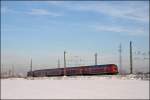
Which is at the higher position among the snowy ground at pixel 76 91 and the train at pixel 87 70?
the snowy ground at pixel 76 91

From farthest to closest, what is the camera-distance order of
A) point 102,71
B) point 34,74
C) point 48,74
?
1. point 34,74
2. point 48,74
3. point 102,71

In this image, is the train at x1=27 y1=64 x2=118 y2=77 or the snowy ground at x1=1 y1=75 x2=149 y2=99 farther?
the train at x1=27 y1=64 x2=118 y2=77

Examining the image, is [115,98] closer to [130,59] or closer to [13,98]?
[13,98]

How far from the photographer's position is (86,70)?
4762 centimetres

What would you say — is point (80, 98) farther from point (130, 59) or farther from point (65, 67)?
point (65, 67)

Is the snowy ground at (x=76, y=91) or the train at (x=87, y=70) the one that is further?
the train at (x=87, y=70)

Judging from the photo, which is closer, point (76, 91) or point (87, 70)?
point (76, 91)

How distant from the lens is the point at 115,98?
1118cm

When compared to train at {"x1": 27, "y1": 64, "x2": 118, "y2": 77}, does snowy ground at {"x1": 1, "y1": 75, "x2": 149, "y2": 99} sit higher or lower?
higher

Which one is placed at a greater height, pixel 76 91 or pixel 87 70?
pixel 76 91

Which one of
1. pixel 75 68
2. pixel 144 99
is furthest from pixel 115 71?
pixel 144 99

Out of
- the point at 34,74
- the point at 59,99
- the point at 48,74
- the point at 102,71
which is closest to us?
the point at 59,99

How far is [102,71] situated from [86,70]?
3.83m

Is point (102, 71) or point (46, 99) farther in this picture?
point (102, 71)
